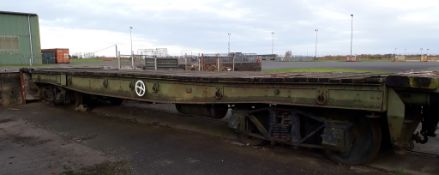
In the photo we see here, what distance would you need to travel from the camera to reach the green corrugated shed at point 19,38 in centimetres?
3959

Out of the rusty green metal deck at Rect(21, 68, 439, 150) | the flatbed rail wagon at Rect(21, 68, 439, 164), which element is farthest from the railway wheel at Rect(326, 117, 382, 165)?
the rusty green metal deck at Rect(21, 68, 439, 150)

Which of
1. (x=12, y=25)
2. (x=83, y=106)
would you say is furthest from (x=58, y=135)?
(x=12, y=25)

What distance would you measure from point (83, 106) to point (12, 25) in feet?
109

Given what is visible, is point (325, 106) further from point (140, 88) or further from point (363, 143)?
point (140, 88)

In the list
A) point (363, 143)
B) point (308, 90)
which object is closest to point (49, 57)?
point (308, 90)

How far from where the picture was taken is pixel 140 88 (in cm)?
842

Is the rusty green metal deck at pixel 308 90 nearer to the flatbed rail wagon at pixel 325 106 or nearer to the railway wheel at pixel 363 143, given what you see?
the flatbed rail wagon at pixel 325 106

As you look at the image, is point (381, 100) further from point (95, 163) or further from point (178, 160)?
point (95, 163)

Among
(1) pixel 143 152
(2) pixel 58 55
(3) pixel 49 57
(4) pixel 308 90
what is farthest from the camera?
(3) pixel 49 57

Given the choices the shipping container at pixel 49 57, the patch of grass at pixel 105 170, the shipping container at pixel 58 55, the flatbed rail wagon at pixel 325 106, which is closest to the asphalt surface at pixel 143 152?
the patch of grass at pixel 105 170

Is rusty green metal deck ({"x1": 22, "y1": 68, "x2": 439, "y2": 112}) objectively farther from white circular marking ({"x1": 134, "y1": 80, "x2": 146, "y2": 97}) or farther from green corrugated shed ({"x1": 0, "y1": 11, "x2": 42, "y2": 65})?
green corrugated shed ({"x1": 0, "y1": 11, "x2": 42, "y2": 65})

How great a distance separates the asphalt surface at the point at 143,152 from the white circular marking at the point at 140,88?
75 cm

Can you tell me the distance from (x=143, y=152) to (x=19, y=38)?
38.8 metres

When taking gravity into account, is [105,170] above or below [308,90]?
below
